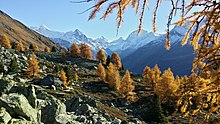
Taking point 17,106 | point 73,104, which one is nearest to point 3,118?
point 17,106

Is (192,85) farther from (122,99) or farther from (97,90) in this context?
(97,90)

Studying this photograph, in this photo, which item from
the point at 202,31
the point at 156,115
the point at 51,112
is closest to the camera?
the point at 202,31

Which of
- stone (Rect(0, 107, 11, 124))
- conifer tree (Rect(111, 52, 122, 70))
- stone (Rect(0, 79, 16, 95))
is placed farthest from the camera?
conifer tree (Rect(111, 52, 122, 70))

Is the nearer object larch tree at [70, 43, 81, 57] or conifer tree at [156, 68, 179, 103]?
conifer tree at [156, 68, 179, 103]

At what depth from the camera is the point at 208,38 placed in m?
4.73

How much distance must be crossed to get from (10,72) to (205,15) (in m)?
65.4

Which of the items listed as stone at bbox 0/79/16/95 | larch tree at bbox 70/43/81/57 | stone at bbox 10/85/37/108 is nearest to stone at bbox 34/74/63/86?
stone at bbox 0/79/16/95

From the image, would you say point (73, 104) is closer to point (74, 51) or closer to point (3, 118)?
point (3, 118)

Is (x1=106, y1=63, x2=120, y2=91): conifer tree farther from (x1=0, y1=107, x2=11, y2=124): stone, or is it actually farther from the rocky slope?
(x1=0, y1=107, x2=11, y2=124): stone

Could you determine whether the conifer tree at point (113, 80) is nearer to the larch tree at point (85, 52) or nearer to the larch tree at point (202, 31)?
the larch tree at point (85, 52)

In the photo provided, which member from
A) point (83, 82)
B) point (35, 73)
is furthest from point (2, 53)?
point (83, 82)

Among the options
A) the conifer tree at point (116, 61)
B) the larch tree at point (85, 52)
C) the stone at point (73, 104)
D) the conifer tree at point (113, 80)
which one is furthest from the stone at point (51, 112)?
the larch tree at point (85, 52)

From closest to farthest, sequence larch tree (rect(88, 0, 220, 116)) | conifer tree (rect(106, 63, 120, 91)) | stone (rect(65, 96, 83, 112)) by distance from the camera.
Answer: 1. larch tree (rect(88, 0, 220, 116))
2. stone (rect(65, 96, 83, 112))
3. conifer tree (rect(106, 63, 120, 91))

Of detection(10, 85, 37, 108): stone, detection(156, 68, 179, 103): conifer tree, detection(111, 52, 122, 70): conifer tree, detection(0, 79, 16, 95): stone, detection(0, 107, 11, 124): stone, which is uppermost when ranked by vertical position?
detection(111, 52, 122, 70): conifer tree
